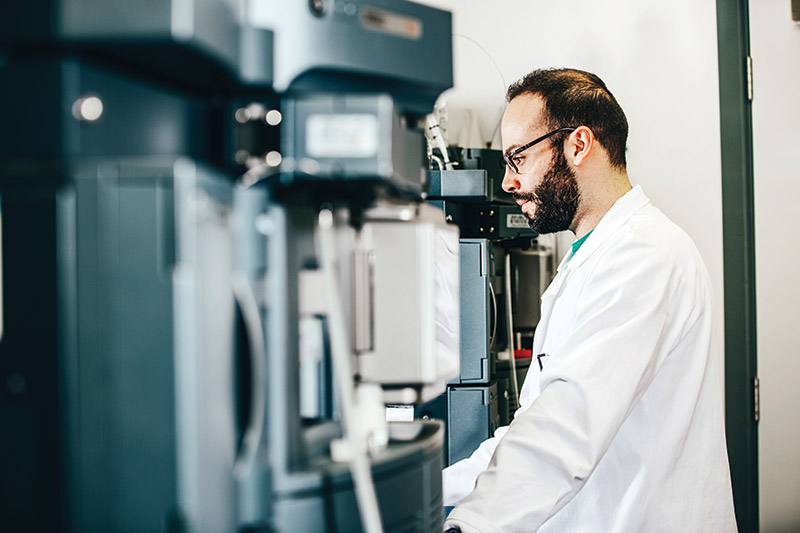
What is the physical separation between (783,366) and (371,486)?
200cm

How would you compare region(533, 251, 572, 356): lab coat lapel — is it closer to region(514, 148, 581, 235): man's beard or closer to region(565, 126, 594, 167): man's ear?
region(514, 148, 581, 235): man's beard

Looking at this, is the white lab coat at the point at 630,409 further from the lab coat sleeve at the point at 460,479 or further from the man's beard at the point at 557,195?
the man's beard at the point at 557,195

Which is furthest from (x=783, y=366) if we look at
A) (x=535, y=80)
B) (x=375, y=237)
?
(x=375, y=237)

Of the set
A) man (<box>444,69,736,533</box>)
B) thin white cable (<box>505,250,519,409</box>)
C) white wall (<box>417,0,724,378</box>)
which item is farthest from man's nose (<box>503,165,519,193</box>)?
white wall (<box>417,0,724,378</box>)

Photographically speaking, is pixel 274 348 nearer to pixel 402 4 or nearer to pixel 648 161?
pixel 402 4

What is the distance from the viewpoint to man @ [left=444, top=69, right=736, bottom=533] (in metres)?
0.95

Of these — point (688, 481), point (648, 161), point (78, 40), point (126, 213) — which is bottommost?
point (688, 481)

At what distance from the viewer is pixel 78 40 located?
504 millimetres

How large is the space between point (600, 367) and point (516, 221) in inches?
35.3

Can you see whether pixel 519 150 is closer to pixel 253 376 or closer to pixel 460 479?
pixel 460 479

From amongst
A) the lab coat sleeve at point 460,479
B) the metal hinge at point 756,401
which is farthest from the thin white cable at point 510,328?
the metal hinge at point 756,401

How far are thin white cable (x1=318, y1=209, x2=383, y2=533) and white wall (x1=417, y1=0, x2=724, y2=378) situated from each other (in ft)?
5.83

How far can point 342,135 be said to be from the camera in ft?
1.93

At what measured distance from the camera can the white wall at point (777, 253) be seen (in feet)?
7.09
